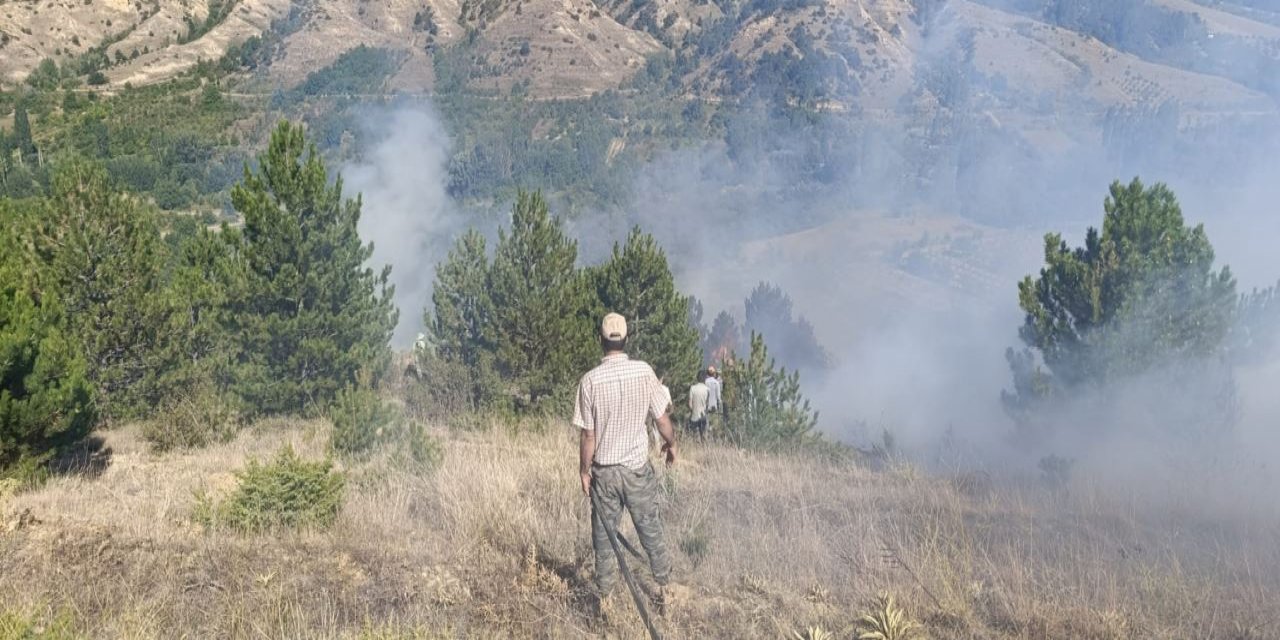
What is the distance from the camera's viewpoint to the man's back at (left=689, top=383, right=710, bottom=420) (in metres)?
12.9

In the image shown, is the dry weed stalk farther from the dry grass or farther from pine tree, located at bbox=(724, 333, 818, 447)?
pine tree, located at bbox=(724, 333, 818, 447)

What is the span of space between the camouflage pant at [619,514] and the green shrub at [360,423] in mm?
5061

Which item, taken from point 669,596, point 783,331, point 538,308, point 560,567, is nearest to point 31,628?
point 560,567

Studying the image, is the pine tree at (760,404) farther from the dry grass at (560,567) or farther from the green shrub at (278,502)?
the green shrub at (278,502)

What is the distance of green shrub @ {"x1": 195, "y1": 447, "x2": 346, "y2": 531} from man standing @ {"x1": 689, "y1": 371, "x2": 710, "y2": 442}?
7573mm

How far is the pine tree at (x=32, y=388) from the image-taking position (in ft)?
22.2

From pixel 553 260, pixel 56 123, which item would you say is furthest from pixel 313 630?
pixel 56 123

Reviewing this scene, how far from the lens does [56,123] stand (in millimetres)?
62188

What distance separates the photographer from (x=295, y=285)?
1348cm

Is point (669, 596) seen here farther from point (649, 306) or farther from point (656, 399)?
point (649, 306)

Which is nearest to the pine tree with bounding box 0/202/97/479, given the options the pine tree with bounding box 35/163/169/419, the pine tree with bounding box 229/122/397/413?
the pine tree with bounding box 35/163/169/419

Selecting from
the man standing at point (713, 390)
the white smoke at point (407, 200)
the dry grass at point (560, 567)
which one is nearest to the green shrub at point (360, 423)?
the dry grass at point (560, 567)

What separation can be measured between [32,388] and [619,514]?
17.9 ft

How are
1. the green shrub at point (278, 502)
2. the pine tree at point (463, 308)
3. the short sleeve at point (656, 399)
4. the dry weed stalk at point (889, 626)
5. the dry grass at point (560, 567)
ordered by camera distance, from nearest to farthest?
the dry weed stalk at point (889, 626)
the dry grass at point (560, 567)
the short sleeve at point (656, 399)
the green shrub at point (278, 502)
the pine tree at point (463, 308)
